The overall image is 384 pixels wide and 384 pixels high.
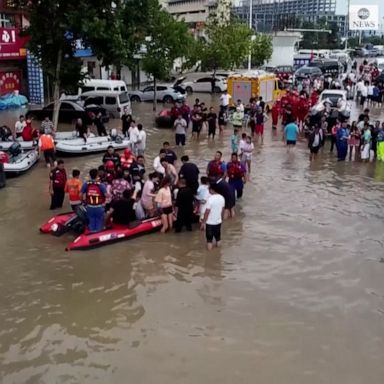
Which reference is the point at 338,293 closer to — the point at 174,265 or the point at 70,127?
the point at 174,265

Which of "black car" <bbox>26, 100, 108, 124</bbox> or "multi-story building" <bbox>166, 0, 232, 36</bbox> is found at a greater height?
"multi-story building" <bbox>166, 0, 232, 36</bbox>

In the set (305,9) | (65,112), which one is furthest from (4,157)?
(305,9)

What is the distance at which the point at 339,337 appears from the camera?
8.88 meters

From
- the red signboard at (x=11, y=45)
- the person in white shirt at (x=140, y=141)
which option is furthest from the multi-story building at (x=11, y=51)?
the person in white shirt at (x=140, y=141)

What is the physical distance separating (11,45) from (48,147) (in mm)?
16988

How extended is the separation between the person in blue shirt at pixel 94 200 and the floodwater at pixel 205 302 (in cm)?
64

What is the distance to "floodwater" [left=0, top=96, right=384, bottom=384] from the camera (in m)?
8.09

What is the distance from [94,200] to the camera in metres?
12.4

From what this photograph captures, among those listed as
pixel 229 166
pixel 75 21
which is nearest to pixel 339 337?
pixel 229 166

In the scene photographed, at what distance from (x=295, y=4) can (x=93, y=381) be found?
183 metres

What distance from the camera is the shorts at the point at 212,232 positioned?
472 inches

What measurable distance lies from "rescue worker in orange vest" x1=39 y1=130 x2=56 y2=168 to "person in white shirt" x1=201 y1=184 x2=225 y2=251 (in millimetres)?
8142

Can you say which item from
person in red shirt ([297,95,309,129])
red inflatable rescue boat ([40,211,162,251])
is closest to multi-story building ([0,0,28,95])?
person in red shirt ([297,95,309,129])

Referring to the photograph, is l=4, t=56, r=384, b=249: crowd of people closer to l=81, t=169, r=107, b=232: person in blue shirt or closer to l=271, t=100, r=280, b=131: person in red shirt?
l=81, t=169, r=107, b=232: person in blue shirt
